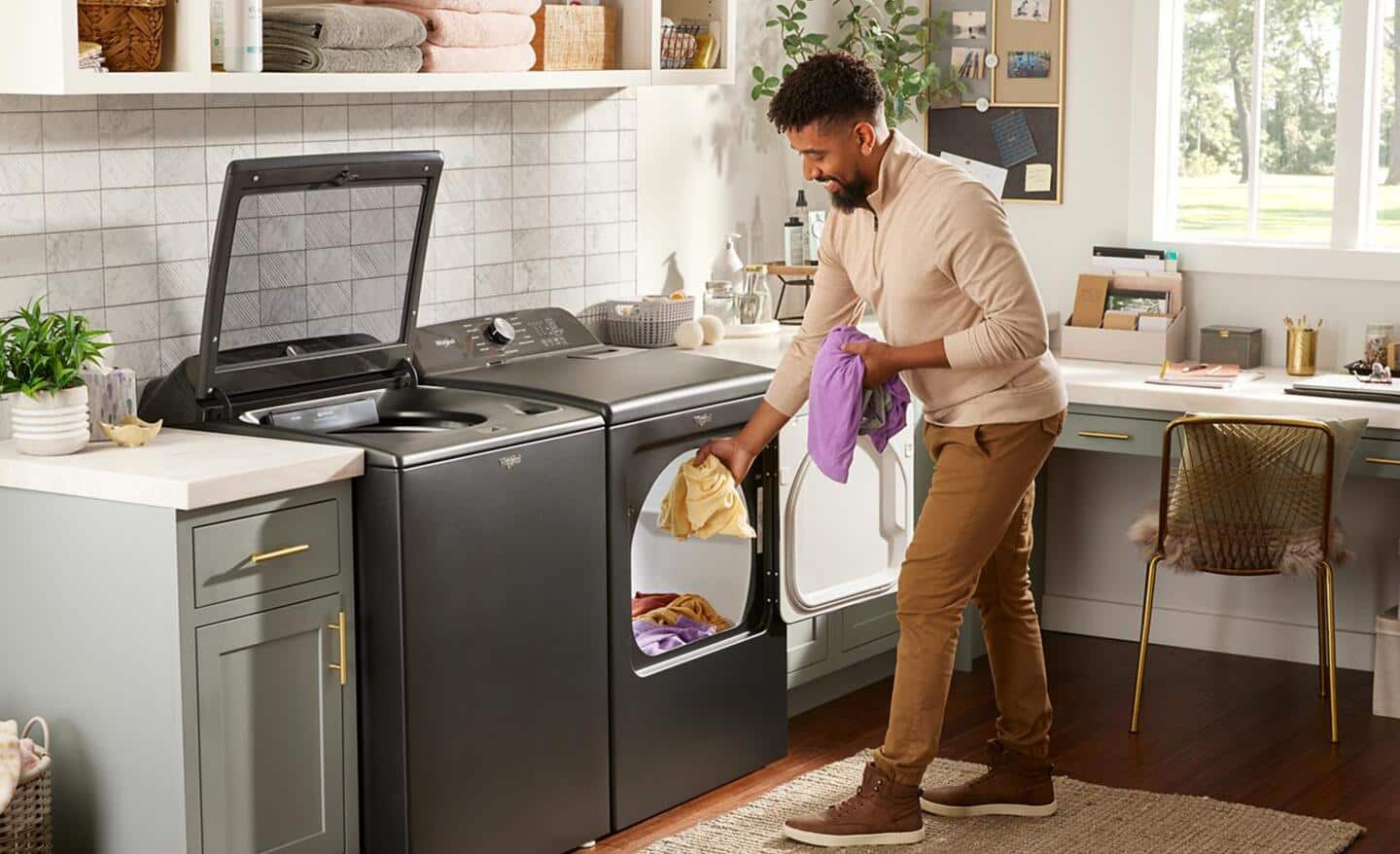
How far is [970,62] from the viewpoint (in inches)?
213

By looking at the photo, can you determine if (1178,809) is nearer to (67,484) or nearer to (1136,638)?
(1136,638)

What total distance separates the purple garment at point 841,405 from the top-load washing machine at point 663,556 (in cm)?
35

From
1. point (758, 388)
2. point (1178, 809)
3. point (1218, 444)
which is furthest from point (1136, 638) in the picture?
point (758, 388)

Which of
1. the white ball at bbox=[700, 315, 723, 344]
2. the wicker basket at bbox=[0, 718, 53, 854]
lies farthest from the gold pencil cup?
the wicker basket at bbox=[0, 718, 53, 854]

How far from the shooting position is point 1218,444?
4395mm

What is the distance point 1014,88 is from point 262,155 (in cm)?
241

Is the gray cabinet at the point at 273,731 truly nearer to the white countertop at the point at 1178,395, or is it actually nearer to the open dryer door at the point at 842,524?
the open dryer door at the point at 842,524

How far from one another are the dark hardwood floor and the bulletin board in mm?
1371

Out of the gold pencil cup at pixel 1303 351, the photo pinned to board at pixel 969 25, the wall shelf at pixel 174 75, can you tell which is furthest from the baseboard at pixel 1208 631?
the wall shelf at pixel 174 75

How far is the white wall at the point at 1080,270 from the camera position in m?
4.93

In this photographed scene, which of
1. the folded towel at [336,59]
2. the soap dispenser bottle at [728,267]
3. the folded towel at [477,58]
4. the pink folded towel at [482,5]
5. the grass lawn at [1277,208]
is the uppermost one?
the pink folded towel at [482,5]

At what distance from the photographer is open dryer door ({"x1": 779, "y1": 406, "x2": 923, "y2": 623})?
164 inches

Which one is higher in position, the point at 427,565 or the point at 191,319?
the point at 191,319

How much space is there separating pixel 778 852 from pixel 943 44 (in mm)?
2675
